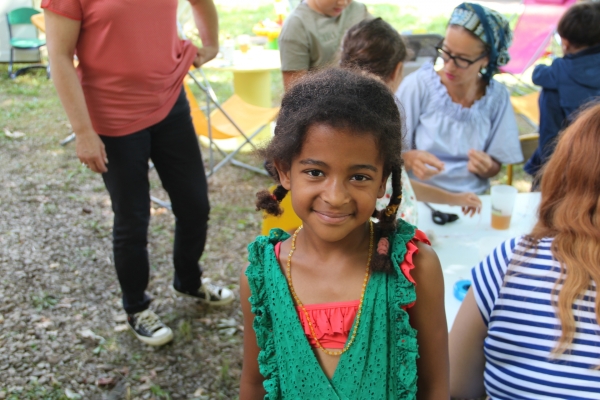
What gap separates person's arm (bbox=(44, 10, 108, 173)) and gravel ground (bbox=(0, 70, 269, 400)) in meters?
1.08

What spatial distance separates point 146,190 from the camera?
102 inches

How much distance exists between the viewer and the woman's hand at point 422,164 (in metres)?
2.24

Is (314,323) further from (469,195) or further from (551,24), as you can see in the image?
(551,24)

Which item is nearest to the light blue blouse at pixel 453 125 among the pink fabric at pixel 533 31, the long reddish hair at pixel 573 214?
the long reddish hair at pixel 573 214

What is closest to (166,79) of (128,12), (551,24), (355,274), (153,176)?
(128,12)

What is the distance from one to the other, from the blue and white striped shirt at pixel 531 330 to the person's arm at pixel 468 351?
51mm

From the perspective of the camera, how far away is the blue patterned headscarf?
2.53 metres

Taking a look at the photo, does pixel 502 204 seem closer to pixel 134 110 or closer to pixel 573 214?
pixel 573 214

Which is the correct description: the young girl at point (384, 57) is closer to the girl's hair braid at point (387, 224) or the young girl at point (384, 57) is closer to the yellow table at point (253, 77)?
the girl's hair braid at point (387, 224)

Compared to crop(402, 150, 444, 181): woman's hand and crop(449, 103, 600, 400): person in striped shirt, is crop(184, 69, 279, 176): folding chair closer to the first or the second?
crop(402, 150, 444, 181): woman's hand

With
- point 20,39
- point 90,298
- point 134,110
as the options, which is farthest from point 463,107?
point 20,39

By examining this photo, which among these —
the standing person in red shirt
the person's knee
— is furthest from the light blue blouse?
the person's knee

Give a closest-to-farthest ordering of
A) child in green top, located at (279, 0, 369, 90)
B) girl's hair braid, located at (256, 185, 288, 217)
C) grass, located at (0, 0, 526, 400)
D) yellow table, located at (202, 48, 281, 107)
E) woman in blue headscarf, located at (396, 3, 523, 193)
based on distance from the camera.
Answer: girl's hair braid, located at (256, 185, 288, 217) → woman in blue headscarf, located at (396, 3, 523, 193) → grass, located at (0, 0, 526, 400) → child in green top, located at (279, 0, 369, 90) → yellow table, located at (202, 48, 281, 107)

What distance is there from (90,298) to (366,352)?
8.32ft
